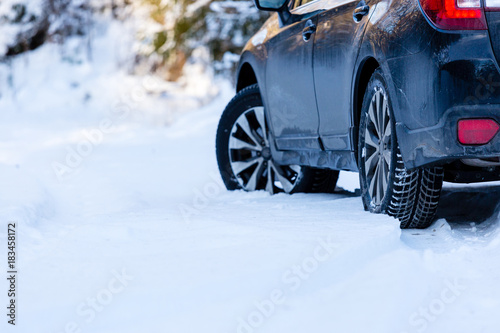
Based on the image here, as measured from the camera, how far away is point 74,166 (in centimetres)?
854

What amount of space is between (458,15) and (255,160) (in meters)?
2.67

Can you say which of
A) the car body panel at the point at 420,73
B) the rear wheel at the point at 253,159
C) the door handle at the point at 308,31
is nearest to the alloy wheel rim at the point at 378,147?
the car body panel at the point at 420,73

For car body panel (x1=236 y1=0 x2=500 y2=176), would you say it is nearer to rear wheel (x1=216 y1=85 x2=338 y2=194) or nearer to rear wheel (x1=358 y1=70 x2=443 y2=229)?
rear wheel (x1=358 y1=70 x2=443 y2=229)

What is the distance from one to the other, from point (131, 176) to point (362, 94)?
13.6 feet

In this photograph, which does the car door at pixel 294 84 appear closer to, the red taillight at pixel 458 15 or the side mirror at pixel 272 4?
the side mirror at pixel 272 4

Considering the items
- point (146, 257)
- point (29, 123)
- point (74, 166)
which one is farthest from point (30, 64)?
point (146, 257)

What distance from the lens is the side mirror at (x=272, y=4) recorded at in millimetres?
4785

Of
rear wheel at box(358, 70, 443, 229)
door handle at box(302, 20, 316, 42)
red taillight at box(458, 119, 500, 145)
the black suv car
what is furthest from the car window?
red taillight at box(458, 119, 500, 145)

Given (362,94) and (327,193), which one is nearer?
(362,94)

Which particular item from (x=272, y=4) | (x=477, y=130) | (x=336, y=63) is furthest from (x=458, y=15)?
(x=272, y=4)

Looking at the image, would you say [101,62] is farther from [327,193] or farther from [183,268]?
[183,268]

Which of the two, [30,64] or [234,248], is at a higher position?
[234,248]

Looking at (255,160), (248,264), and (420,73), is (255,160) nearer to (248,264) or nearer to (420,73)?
(420,73)

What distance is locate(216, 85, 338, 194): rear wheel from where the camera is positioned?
528 centimetres
